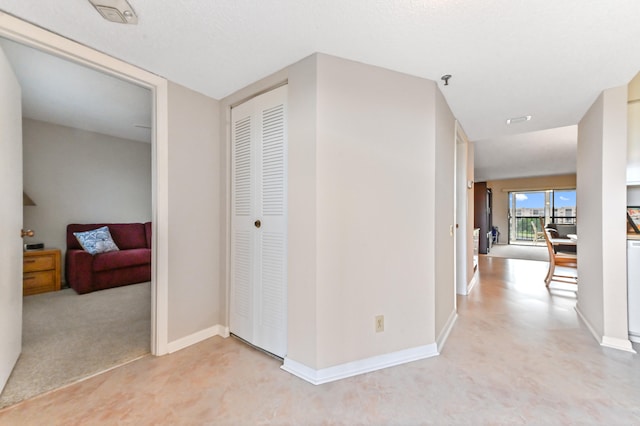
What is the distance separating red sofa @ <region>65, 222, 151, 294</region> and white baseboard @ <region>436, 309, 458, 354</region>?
158 inches

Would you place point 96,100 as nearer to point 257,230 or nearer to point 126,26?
point 126,26

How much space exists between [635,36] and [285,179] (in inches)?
91.6

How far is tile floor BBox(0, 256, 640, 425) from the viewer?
4.59ft

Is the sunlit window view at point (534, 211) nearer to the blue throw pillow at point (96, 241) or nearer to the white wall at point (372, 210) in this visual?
the white wall at point (372, 210)

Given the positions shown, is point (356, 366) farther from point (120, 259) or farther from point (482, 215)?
point (482, 215)

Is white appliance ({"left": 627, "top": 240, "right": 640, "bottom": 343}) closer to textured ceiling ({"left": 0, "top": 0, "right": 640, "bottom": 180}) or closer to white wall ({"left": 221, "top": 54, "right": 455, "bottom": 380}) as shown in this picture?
textured ceiling ({"left": 0, "top": 0, "right": 640, "bottom": 180})

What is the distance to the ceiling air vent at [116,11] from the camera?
132cm

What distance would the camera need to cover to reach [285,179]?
6.33 ft

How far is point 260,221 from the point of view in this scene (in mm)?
2096

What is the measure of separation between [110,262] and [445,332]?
4.21 m

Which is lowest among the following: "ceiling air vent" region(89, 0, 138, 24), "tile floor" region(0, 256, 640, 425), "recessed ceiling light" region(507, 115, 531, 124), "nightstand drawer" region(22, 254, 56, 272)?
"tile floor" region(0, 256, 640, 425)

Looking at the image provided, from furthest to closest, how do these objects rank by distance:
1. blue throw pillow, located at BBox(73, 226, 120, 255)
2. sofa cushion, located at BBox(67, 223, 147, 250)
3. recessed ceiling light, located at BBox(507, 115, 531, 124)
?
sofa cushion, located at BBox(67, 223, 147, 250), blue throw pillow, located at BBox(73, 226, 120, 255), recessed ceiling light, located at BBox(507, 115, 531, 124)

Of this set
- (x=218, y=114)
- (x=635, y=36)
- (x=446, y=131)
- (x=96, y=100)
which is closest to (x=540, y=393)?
(x=446, y=131)

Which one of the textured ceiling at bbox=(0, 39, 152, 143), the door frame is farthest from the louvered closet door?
the textured ceiling at bbox=(0, 39, 152, 143)
